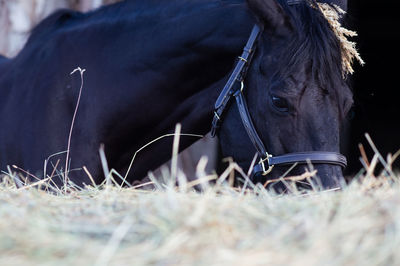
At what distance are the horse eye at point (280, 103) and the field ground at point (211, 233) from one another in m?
0.91

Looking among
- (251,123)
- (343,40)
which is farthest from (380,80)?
(251,123)

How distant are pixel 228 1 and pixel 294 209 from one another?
1.58 metres

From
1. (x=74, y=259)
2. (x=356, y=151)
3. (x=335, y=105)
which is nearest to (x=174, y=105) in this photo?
(x=335, y=105)

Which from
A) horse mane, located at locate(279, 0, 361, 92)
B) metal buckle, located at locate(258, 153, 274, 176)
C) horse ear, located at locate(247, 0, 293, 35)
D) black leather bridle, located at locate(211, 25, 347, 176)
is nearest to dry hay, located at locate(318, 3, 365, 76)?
horse mane, located at locate(279, 0, 361, 92)

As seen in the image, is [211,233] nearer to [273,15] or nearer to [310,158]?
[310,158]

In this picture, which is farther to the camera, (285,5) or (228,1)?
(228,1)

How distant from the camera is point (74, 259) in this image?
39.9 inches

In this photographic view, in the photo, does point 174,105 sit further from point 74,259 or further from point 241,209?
point 74,259

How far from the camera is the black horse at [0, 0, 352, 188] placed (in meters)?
2.19

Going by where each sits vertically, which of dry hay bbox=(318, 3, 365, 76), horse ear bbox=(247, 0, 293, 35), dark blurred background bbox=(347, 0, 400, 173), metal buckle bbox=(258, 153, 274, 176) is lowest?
dark blurred background bbox=(347, 0, 400, 173)

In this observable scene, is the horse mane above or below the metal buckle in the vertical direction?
above

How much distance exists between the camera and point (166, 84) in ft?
8.60

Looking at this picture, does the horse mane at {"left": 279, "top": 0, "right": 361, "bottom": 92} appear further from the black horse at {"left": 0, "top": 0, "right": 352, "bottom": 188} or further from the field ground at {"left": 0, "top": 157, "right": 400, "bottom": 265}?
the field ground at {"left": 0, "top": 157, "right": 400, "bottom": 265}

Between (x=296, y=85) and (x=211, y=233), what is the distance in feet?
3.96
